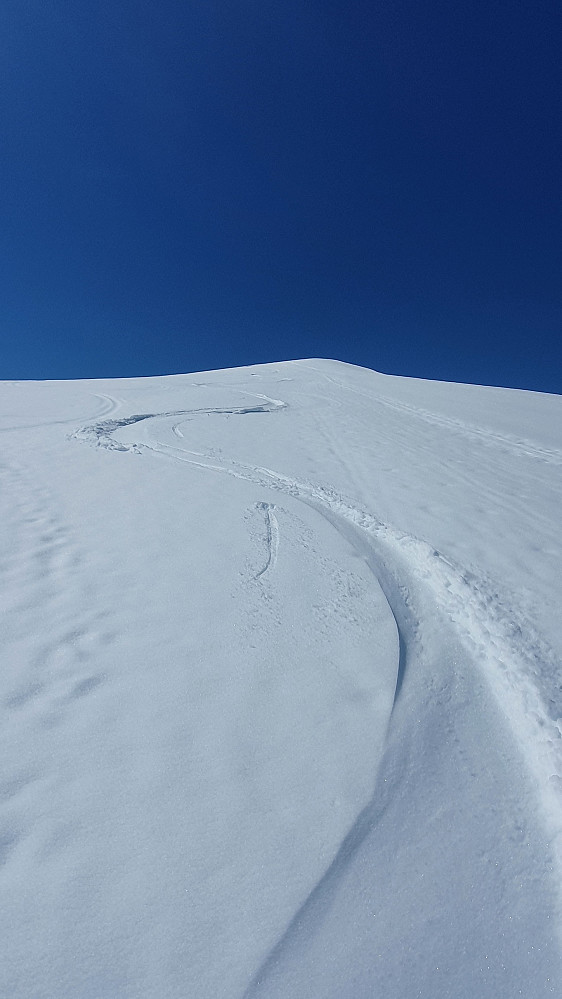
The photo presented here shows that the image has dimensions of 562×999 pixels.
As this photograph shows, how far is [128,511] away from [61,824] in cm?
412

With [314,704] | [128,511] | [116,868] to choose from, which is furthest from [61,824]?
[128,511]

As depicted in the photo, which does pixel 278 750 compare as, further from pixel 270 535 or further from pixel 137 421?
pixel 137 421

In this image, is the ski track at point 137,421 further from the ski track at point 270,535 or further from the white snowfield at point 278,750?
the ski track at point 270,535

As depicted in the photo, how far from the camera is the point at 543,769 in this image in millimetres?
2615

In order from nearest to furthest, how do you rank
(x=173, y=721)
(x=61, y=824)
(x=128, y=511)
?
1. (x=61, y=824)
2. (x=173, y=721)
3. (x=128, y=511)

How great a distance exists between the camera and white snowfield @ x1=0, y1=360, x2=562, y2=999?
1838 mm

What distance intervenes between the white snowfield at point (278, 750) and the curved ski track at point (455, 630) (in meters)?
0.02

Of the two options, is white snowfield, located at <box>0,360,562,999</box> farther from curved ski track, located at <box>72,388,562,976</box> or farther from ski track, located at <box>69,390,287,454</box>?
ski track, located at <box>69,390,287,454</box>

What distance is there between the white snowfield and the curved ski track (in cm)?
2

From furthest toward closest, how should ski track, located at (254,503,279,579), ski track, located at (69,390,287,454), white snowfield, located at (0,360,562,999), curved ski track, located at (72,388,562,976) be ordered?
ski track, located at (69,390,287,454) < ski track, located at (254,503,279,579) < curved ski track, located at (72,388,562,976) < white snowfield, located at (0,360,562,999)

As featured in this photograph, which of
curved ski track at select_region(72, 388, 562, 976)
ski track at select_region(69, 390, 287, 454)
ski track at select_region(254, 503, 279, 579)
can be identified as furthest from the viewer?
ski track at select_region(69, 390, 287, 454)

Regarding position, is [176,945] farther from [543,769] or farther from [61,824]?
[543,769]

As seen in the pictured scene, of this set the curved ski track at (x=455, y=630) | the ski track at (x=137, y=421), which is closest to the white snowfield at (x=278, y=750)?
the curved ski track at (x=455, y=630)

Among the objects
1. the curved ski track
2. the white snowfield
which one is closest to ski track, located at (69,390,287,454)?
the white snowfield
